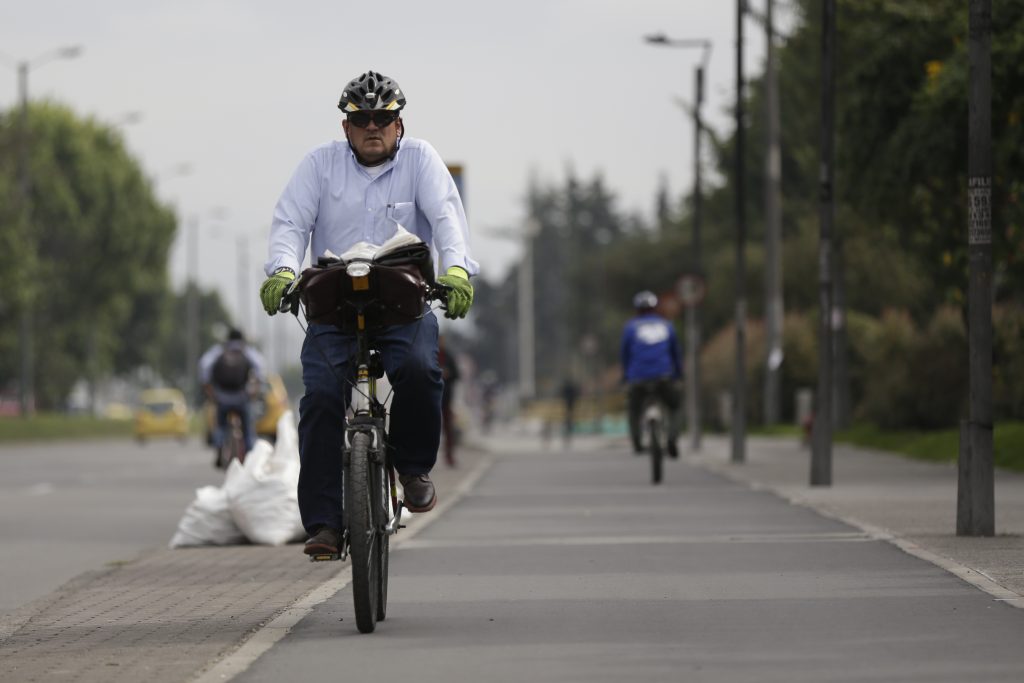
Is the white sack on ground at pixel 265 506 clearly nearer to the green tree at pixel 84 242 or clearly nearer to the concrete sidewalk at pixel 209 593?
the concrete sidewalk at pixel 209 593

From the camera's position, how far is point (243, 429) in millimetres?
24391

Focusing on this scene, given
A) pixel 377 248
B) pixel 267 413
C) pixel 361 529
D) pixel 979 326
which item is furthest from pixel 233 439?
pixel 361 529

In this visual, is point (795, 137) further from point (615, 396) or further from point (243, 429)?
point (615, 396)

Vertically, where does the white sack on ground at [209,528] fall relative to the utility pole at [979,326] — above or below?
below

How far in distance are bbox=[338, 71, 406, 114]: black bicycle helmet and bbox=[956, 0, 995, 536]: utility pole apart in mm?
5338

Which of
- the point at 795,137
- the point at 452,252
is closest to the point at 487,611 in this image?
the point at 452,252

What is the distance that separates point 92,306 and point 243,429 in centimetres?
6349

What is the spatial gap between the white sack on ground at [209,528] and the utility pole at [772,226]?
24.1m

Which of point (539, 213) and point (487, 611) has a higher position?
point (539, 213)

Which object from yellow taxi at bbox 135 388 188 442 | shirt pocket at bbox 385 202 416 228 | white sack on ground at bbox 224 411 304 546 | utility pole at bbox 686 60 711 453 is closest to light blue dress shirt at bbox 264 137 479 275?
shirt pocket at bbox 385 202 416 228

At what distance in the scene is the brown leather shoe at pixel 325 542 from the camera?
8.99 meters

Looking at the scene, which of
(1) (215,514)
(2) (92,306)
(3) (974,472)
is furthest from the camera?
(2) (92,306)

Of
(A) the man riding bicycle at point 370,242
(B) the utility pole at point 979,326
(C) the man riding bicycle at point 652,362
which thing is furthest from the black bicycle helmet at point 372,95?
(C) the man riding bicycle at point 652,362

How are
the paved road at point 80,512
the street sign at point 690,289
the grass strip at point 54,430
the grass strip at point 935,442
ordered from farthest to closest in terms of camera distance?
the grass strip at point 54,430, the street sign at point 690,289, the grass strip at point 935,442, the paved road at point 80,512
